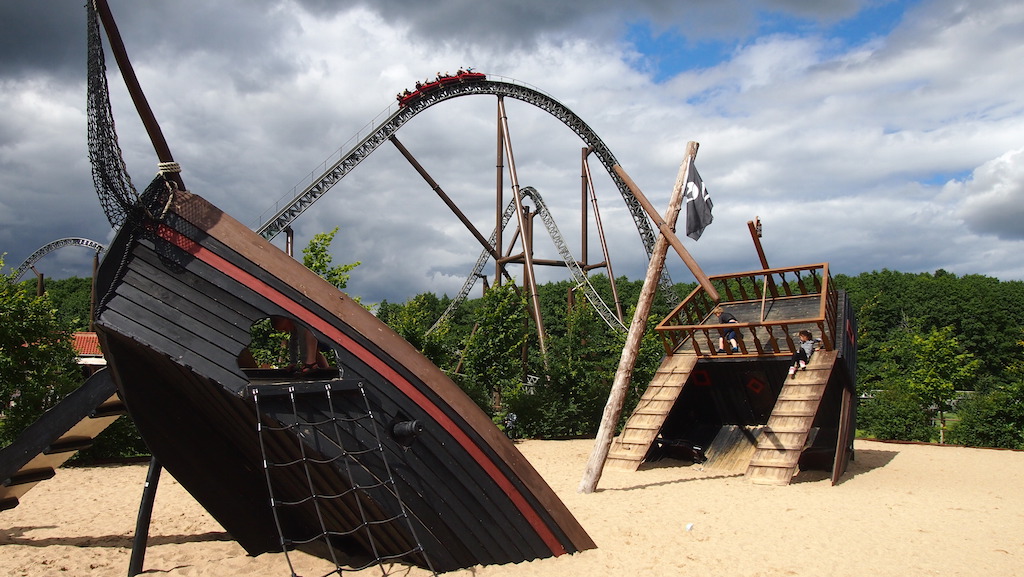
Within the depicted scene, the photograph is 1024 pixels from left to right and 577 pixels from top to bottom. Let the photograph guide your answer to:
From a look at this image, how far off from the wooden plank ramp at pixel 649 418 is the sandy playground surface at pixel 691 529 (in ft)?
1.15

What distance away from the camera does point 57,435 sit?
19.5ft

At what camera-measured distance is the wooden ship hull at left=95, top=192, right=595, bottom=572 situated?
4.53 meters

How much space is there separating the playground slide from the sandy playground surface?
0.75 metres

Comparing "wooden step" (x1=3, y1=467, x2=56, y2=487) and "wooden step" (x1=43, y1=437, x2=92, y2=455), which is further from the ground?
"wooden step" (x1=43, y1=437, x2=92, y2=455)

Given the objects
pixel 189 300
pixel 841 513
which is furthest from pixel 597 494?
pixel 189 300

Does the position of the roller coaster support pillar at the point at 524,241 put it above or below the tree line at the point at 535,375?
above

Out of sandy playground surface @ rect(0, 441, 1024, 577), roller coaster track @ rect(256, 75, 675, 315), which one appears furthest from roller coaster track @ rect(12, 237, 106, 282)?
sandy playground surface @ rect(0, 441, 1024, 577)

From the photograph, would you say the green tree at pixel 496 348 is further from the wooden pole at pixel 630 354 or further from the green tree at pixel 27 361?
the green tree at pixel 27 361

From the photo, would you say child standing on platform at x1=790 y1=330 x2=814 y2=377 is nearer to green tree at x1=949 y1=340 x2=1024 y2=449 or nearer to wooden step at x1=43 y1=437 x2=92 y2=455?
green tree at x1=949 y1=340 x2=1024 y2=449

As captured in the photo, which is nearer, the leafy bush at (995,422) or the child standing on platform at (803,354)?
the child standing on platform at (803,354)

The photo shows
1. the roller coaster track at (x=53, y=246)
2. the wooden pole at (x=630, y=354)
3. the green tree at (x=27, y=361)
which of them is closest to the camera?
the wooden pole at (x=630, y=354)

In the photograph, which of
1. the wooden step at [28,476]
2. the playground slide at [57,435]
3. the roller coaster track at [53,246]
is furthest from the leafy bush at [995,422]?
the roller coaster track at [53,246]

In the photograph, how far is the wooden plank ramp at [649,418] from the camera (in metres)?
10.5

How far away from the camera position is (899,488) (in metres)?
9.68
